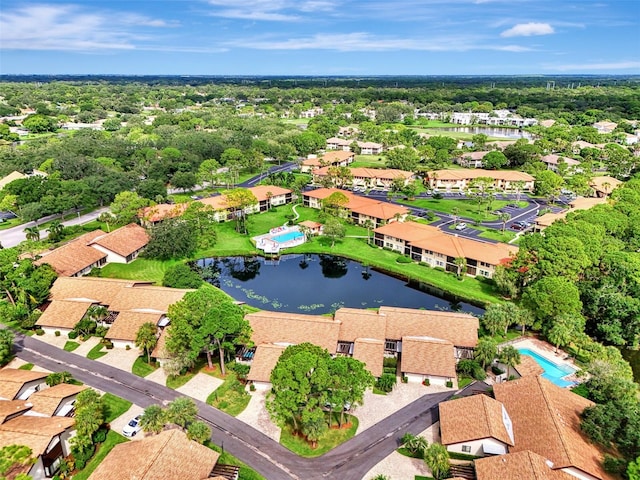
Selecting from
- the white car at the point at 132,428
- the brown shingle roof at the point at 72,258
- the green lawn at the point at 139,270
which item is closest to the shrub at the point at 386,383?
the white car at the point at 132,428

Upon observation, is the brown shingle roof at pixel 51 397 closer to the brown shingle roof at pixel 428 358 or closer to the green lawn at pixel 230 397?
the green lawn at pixel 230 397

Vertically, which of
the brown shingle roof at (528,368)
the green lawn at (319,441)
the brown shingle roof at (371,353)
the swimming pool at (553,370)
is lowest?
the green lawn at (319,441)

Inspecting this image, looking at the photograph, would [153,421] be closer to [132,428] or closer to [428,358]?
Answer: [132,428]

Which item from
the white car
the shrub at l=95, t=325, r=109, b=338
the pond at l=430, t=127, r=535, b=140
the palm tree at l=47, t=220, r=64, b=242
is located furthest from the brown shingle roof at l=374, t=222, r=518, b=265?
the pond at l=430, t=127, r=535, b=140

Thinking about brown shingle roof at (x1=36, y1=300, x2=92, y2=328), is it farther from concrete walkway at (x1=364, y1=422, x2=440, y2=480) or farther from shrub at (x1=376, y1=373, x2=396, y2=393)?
concrete walkway at (x1=364, y1=422, x2=440, y2=480)

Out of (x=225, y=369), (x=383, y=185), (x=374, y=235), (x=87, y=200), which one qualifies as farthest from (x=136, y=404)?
(x=383, y=185)

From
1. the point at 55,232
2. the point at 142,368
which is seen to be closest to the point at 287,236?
the point at 142,368

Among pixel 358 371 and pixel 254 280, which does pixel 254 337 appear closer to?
pixel 358 371
